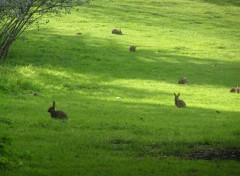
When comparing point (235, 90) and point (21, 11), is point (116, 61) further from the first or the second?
point (21, 11)

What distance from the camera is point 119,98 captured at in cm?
2978

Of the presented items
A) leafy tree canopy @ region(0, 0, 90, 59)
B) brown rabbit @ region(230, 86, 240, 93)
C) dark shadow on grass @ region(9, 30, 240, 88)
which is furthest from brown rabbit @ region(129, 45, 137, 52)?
brown rabbit @ region(230, 86, 240, 93)

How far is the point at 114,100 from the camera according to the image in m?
29.0

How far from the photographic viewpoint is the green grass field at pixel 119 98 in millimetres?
14953

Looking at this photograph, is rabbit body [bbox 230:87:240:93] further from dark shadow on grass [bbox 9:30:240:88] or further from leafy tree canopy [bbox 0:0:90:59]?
leafy tree canopy [bbox 0:0:90:59]

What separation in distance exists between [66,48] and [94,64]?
16.1 ft

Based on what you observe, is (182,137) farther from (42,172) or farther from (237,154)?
(42,172)

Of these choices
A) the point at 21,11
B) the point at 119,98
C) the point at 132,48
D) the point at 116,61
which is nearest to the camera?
the point at 119,98

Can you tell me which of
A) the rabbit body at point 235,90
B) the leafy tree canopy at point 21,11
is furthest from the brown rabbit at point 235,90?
the leafy tree canopy at point 21,11

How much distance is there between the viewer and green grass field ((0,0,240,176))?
15.0 metres

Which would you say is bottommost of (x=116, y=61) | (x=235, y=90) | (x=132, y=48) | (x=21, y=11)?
(x=235, y=90)

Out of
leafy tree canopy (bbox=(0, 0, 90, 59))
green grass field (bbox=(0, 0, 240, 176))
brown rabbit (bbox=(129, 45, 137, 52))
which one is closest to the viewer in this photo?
green grass field (bbox=(0, 0, 240, 176))

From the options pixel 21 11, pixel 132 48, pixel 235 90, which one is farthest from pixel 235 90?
pixel 132 48

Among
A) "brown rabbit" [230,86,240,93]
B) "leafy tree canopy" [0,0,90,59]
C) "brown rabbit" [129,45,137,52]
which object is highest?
"leafy tree canopy" [0,0,90,59]
